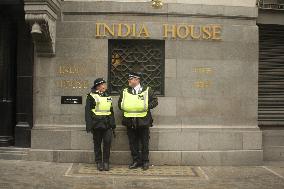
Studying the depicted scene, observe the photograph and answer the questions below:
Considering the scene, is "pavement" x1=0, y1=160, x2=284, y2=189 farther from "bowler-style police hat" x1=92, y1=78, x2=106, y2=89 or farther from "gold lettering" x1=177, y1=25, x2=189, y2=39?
"gold lettering" x1=177, y1=25, x2=189, y2=39

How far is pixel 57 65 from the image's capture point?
10438 mm

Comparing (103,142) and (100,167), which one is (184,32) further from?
(100,167)

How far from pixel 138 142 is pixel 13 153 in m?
2.99

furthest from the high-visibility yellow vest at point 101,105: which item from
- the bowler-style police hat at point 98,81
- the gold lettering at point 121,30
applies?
the gold lettering at point 121,30

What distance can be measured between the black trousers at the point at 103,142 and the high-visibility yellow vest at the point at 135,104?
0.62m

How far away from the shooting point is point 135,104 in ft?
31.5

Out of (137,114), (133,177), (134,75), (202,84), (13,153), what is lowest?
(133,177)

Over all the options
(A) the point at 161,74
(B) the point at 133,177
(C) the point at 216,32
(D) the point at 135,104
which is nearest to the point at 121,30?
(A) the point at 161,74

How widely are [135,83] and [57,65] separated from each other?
6.60 feet

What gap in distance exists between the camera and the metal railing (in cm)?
1140

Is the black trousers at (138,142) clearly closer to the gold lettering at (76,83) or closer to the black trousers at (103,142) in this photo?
the black trousers at (103,142)

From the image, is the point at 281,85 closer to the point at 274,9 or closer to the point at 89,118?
the point at 274,9

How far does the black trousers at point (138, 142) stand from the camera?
9.82 metres

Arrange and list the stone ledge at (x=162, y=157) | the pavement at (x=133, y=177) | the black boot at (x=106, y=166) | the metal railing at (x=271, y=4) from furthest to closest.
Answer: the metal railing at (x=271, y=4) → the stone ledge at (x=162, y=157) → the black boot at (x=106, y=166) → the pavement at (x=133, y=177)
